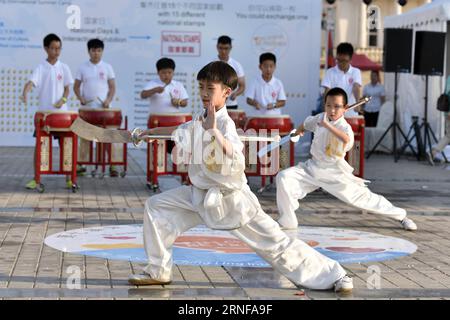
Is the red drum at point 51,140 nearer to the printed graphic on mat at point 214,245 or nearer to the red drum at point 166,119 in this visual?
the red drum at point 166,119

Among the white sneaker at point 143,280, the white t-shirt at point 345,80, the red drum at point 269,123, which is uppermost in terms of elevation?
the white t-shirt at point 345,80

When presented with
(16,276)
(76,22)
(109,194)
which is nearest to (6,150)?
(76,22)

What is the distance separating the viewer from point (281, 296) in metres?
7.21

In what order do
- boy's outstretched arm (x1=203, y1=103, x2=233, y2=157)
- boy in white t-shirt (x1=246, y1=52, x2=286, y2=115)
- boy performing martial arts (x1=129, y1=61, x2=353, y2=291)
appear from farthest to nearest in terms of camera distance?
boy in white t-shirt (x1=246, y1=52, x2=286, y2=115), boy performing martial arts (x1=129, y1=61, x2=353, y2=291), boy's outstretched arm (x1=203, y1=103, x2=233, y2=157)

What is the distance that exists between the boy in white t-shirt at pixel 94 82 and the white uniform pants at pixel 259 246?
27.3 ft

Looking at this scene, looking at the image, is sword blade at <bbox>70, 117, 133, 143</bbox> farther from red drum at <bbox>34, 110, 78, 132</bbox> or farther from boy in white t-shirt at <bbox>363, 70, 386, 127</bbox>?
boy in white t-shirt at <bbox>363, 70, 386, 127</bbox>

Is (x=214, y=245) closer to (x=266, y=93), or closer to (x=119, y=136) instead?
(x=119, y=136)

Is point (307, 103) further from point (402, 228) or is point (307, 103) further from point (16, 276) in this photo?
point (16, 276)

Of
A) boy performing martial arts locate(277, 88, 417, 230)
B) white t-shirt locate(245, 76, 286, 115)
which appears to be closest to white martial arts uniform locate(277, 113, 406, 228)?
boy performing martial arts locate(277, 88, 417, 230)

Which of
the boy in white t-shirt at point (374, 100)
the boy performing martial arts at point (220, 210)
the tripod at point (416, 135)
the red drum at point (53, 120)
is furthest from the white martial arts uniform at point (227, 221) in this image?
the boy in white t-shirt at point (374, 100)

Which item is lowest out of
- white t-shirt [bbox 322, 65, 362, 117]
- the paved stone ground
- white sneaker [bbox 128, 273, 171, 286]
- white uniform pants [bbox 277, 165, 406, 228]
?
the paved stone ground

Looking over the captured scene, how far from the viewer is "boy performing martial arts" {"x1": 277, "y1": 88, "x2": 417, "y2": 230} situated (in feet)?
35.4

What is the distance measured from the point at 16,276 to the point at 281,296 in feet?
6.38

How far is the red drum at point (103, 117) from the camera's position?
49.6 ft
